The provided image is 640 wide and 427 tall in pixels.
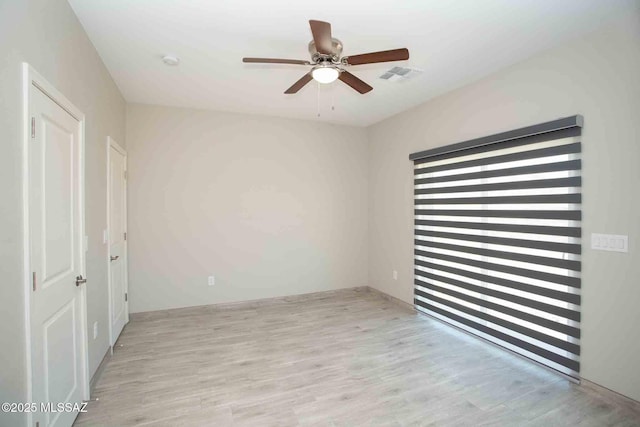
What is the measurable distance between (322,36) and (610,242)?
258 centimetres

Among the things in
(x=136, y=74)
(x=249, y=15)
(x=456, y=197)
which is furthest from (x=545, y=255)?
(x=136, y=74)

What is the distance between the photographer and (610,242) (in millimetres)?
2240

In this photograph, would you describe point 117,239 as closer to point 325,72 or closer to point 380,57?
point 325,72

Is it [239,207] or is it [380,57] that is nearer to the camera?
[380,57]

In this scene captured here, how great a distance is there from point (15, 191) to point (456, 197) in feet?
12.2

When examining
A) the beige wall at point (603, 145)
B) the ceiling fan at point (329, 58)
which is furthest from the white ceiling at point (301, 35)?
the ceiling fan at point (329, 58)

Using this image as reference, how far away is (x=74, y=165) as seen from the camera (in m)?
2.03

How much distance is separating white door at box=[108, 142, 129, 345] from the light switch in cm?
430

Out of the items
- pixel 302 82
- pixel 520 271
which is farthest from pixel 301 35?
pixel 520 271

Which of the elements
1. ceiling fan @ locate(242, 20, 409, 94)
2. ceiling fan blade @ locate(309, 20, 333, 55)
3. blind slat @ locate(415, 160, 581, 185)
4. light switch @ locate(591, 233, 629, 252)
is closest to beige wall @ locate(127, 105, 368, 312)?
blind slat @ locate(415, 160, 581, 185)

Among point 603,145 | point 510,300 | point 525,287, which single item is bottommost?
point 510,300

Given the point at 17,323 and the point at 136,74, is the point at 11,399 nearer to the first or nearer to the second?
the point at 17,323

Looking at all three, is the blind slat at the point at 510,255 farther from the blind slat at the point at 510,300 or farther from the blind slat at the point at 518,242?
the blind slat at the point at 510,300

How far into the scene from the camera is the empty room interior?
70.6 inches
